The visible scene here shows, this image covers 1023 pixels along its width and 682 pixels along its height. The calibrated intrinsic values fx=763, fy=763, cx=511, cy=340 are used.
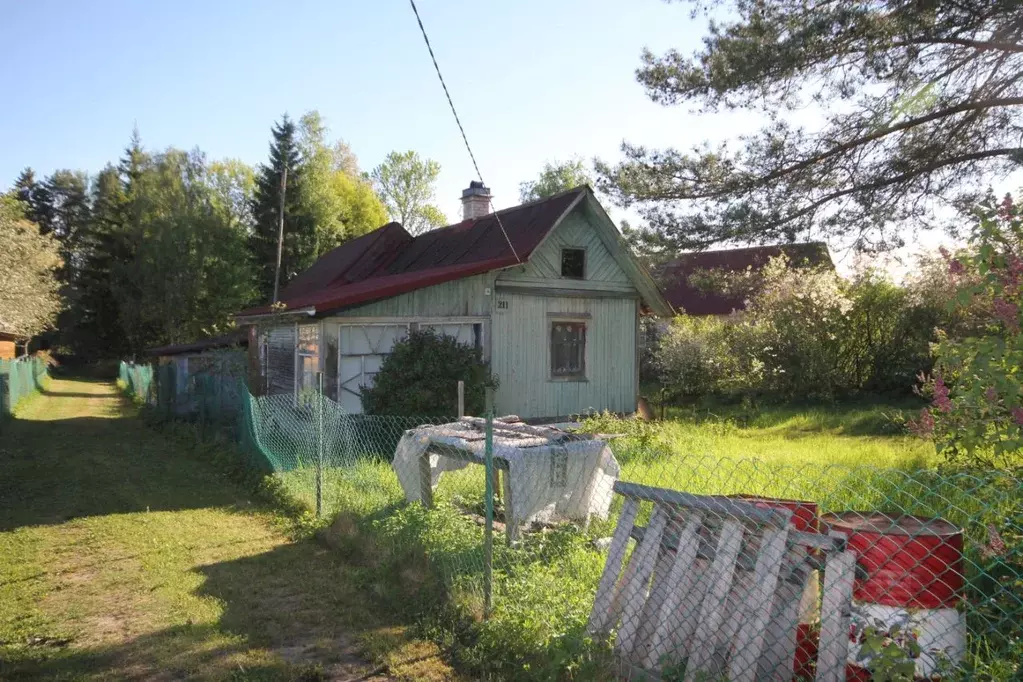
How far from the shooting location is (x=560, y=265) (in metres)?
15.8

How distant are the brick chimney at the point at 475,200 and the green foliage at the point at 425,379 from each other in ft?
25.6

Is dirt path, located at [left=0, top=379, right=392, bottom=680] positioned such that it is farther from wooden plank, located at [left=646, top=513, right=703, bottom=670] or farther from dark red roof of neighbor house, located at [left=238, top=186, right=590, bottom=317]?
dark red roof of neighbor house, located at [left=238, top=186, right=590, bottom=317]

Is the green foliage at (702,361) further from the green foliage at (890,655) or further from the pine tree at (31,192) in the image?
the pine tree at (31,192)

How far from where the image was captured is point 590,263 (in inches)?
640

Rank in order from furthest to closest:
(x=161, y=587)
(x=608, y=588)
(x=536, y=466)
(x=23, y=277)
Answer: (x=23, y=277) → (x=536, y=466) → (x=161, y=587) → (x=608, y=588)

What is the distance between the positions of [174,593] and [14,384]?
713 inches

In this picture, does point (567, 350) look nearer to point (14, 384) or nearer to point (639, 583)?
point (639, 583)

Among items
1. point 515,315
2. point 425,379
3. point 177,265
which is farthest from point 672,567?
point 177,265

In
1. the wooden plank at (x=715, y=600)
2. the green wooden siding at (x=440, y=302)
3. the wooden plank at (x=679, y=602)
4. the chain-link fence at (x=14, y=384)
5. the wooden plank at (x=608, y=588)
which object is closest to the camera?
the wooden plank at (x=715, y=600)

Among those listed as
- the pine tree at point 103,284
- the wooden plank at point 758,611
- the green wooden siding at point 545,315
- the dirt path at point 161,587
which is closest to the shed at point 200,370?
the green wooden siding at point 545,315

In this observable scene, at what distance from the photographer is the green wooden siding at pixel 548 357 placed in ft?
49.0

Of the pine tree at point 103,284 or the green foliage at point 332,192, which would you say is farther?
the pine tree at point 103,284

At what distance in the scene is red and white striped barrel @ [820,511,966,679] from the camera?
3.20 meters

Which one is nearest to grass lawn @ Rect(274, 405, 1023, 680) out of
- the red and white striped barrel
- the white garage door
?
the red and white striped barrel
